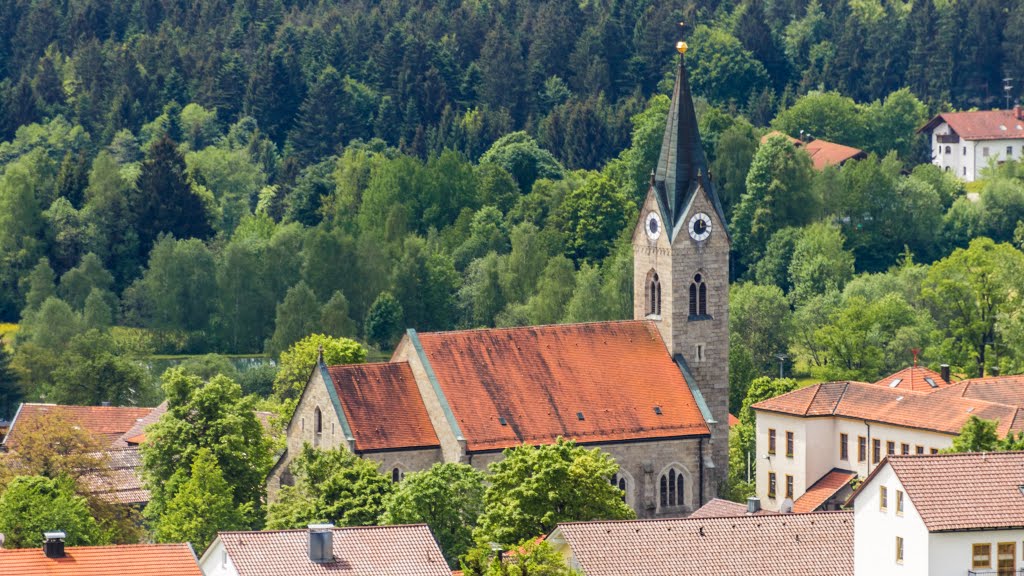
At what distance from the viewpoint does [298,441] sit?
366 feet

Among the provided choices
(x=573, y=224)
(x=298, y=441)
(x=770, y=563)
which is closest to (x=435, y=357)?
(x=298, y=441)

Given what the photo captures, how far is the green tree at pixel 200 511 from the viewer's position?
10538 centimetres

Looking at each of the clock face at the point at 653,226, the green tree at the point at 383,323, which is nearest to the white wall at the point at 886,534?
the clock face at the point at 653,226

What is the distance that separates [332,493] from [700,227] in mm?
20619

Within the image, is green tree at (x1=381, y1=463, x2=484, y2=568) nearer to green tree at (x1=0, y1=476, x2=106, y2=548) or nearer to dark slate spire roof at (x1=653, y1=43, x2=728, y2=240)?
green tree at (x1=0, y1=476, x2=106, y2=548)

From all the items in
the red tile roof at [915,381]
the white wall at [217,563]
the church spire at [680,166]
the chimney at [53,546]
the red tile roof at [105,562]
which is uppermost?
the church spire at [680,166]

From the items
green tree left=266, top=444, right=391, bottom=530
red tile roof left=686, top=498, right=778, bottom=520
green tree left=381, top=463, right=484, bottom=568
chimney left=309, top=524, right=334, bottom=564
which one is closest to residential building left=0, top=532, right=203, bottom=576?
chimney left=309, top=524, right=334, bottom=564

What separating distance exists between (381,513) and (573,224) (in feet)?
245

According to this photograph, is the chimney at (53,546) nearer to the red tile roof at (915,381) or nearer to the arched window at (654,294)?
the arched window at (654,294)


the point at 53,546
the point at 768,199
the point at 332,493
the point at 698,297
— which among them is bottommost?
the point at 332,493

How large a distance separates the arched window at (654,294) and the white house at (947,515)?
32.6 metres

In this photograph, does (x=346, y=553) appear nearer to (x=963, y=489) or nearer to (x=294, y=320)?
(x=963, y=489)

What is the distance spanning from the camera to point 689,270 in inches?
4609

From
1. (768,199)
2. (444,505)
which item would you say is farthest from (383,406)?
(768,199)
